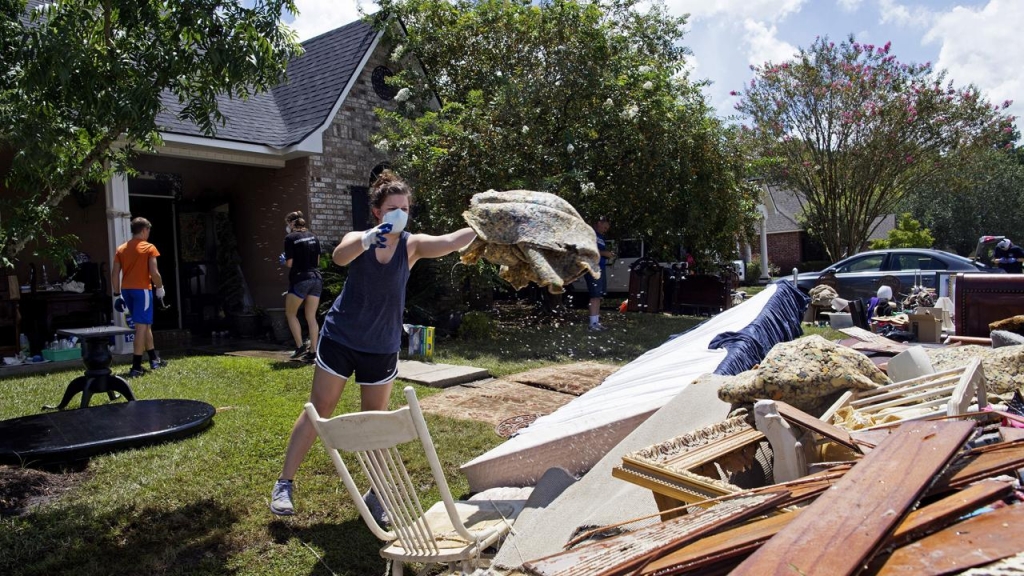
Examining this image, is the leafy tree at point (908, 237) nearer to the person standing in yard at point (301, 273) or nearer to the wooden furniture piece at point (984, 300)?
the wooden furniture piece at point (984, 300)

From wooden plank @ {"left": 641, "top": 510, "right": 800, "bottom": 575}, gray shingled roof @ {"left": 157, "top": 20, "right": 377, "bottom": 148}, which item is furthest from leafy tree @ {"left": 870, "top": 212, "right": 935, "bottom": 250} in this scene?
wooden plank @ {"left": 641, "top": 510, "right": 800, "bottom": 575}

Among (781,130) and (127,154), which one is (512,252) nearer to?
(127,154)

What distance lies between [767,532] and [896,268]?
40.5 ft

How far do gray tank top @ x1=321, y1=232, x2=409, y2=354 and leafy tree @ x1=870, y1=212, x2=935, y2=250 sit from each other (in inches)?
1152

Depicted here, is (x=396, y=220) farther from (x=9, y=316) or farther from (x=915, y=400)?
(x=9, y=316)

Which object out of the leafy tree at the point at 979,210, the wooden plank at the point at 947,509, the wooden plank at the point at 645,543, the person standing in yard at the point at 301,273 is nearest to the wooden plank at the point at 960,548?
the wooden plank at the point at 947,509

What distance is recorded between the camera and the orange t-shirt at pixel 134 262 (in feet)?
24.0

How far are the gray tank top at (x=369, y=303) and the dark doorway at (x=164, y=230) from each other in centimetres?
931

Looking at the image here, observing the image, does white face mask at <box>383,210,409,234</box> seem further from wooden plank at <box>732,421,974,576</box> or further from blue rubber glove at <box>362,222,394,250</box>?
wooden plank at <box>732,421,974,576</box>

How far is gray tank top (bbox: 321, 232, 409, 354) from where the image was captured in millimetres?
3287

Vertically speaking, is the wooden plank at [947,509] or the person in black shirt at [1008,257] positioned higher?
the person in black shirt at [1008,257]

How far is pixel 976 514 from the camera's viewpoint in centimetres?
194

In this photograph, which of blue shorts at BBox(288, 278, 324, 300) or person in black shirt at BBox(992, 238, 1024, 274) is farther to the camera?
person in black shirt at BBox(992, 238, 1024, 274)

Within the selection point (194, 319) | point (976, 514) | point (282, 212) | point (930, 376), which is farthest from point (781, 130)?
point (976, 514)
